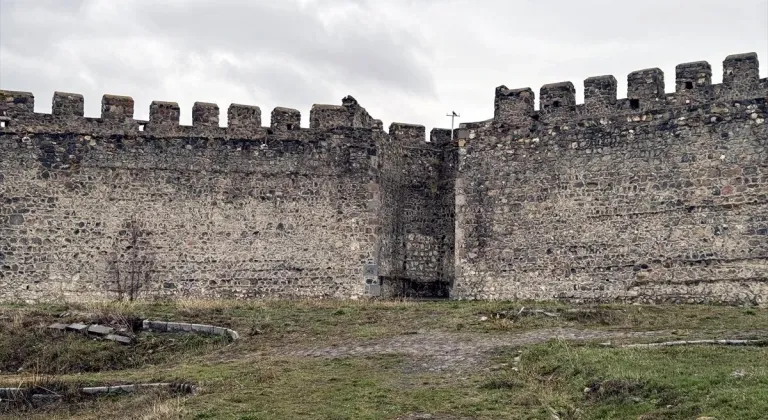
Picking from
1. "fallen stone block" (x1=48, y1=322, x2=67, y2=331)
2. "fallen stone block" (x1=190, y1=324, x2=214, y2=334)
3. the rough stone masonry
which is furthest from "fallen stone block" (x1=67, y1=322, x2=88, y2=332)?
the rough stone masonry

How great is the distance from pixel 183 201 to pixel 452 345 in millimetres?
11602

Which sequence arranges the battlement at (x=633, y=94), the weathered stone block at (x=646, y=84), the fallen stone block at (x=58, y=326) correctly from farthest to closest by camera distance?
the weathered stone block at (x=646, y=84), the battlement at (x=633, y=94), the fallen stone block at (x=58, y=326)

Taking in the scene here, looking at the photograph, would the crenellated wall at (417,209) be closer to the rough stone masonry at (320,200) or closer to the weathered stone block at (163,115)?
the rough stone masonry at (320,200)

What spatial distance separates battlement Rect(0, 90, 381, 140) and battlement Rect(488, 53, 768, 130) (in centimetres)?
392

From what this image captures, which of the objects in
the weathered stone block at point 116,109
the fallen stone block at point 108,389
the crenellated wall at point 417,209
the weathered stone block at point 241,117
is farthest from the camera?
the crenellated wall at point 417,209

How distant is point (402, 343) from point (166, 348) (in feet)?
15.2

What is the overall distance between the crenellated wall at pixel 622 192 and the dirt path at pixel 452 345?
6535 mm

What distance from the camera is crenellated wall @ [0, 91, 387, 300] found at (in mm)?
27562

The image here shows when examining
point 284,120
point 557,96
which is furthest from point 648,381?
point 284,120

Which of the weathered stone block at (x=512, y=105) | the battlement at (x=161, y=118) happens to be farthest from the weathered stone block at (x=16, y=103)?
the weathered stone block at (x=512, y=105)

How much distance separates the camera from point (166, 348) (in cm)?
2023

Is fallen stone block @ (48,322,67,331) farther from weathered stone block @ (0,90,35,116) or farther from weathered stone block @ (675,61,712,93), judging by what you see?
weathered stone block @ (675,61,712,93)

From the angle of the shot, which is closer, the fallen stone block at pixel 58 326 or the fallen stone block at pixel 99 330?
the fallen stone block at pixel 99 330

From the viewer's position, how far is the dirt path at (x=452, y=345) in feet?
58.5
